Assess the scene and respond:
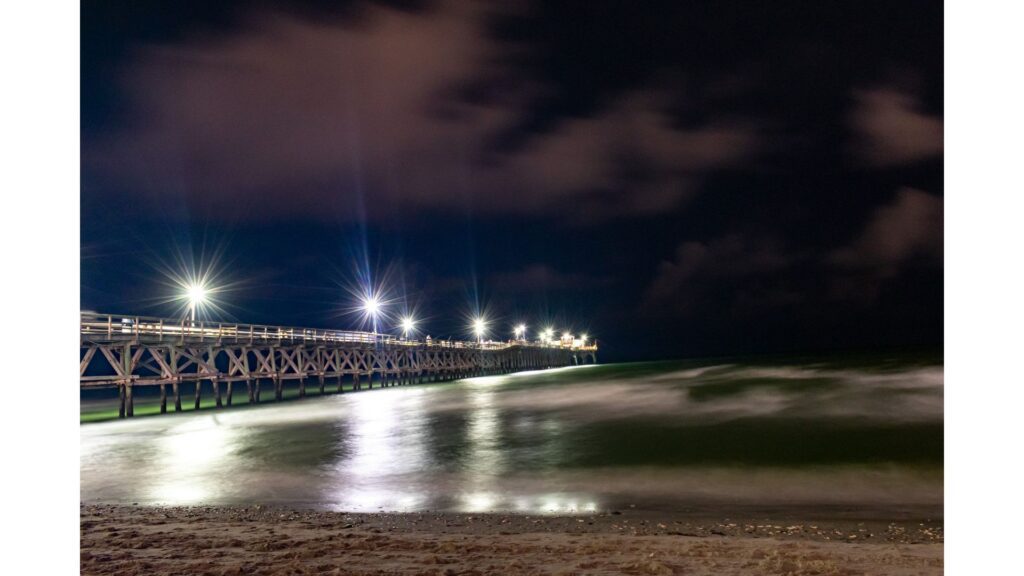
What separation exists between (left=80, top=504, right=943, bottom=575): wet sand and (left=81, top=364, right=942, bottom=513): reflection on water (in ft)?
5.13

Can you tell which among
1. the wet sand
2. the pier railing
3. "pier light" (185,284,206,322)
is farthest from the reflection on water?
"pier light" (185,284,206,322)

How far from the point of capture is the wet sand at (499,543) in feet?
21.8

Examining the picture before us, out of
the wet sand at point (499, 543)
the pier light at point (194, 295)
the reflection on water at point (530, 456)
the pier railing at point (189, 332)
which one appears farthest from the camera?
the pier light at point (194, 295)

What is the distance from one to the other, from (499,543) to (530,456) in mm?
11129

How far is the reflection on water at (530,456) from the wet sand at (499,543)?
156 centimetres

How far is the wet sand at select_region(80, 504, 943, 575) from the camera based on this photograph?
6.66 meters

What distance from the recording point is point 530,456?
1886cm

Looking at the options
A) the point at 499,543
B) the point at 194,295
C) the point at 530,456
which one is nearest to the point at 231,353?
the point at 194,295

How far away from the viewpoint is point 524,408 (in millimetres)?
37875

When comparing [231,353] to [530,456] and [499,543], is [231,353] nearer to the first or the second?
[530,456]

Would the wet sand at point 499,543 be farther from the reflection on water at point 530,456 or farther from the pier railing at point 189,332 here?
the pier railing at point 189,332

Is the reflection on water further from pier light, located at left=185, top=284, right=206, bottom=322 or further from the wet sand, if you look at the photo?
pier light, located at left=185, top=284, right=206, bottom=322

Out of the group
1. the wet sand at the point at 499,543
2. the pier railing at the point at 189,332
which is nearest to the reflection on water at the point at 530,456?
the wet sand at the point at 499,543
